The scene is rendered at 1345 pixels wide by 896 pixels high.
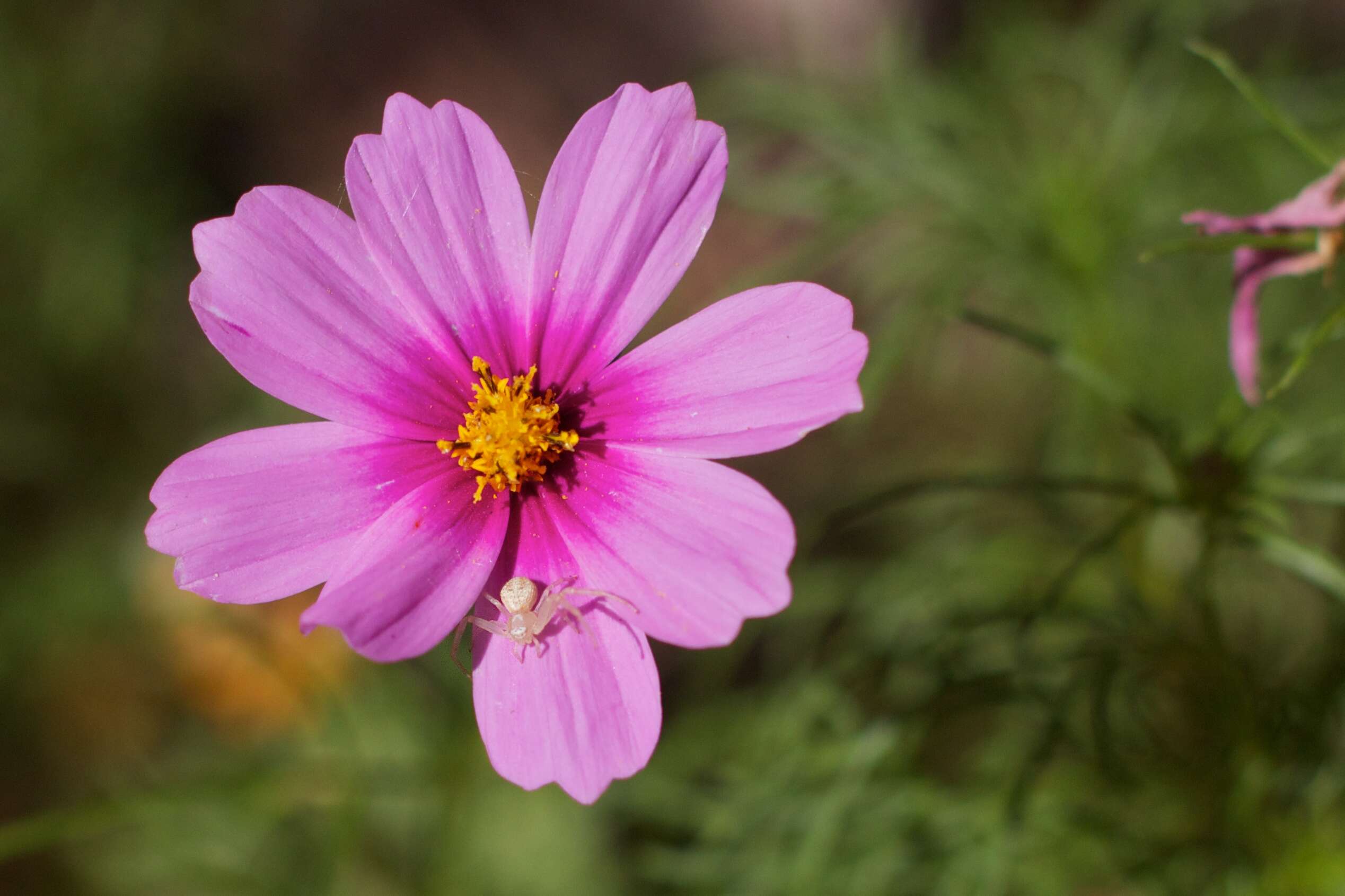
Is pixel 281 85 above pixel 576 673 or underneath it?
above

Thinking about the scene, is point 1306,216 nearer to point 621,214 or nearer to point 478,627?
point 621,214

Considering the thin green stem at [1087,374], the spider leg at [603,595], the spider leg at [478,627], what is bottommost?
the spider leg at [478,627]

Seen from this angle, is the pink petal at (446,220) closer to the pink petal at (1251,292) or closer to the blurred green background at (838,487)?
the blurred green background at (838,487)

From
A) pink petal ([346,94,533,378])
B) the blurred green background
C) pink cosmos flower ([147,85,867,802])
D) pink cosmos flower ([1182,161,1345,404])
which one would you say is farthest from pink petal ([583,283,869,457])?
pink cosmos flower ([1182,161,1345,404])

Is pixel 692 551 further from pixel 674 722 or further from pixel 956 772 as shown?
pixel 956 772

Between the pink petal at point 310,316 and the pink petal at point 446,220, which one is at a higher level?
the pink petal at point 446,220

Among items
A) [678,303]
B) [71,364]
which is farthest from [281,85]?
[678,303]

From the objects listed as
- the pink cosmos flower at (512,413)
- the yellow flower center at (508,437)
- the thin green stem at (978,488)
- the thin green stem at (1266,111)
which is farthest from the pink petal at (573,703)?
the thin green stem at (1266,111)

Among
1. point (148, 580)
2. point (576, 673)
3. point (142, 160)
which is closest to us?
point (576, 673)
